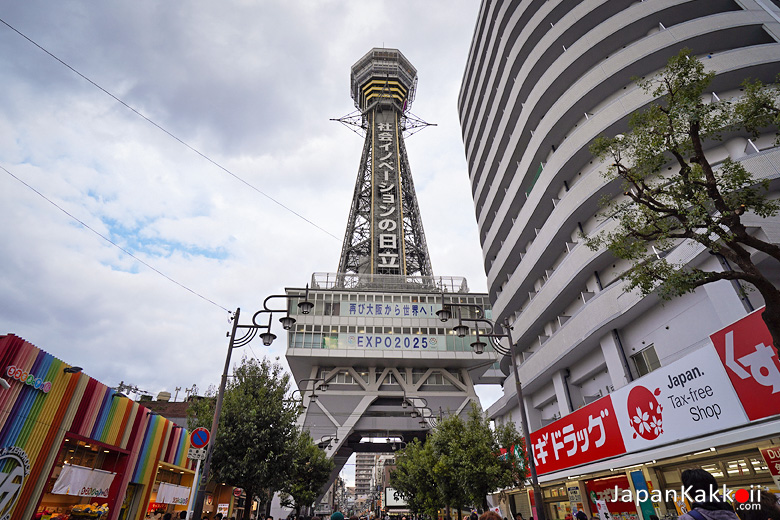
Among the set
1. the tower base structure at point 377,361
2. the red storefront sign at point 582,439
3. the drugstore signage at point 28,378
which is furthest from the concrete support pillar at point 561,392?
the tower base structure at point 377,361

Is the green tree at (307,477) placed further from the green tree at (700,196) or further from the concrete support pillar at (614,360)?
the green tree at (700,196)

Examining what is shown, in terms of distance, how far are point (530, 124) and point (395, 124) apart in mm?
82107

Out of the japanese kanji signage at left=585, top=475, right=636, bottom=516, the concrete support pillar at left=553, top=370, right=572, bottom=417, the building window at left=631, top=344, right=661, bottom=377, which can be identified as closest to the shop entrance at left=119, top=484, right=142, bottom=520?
the japanese kanji signage at left=585, top=475, right=636, bottom=516

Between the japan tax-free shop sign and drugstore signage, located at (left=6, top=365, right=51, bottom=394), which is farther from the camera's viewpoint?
drugstore signage, located at (left=6, top=365, right=51, bottom=394)

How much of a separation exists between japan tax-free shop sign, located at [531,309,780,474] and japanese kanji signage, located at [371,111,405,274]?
58.7m

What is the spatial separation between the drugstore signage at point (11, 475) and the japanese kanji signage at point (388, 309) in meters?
45.9

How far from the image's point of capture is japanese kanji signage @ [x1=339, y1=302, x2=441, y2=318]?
56969 mm

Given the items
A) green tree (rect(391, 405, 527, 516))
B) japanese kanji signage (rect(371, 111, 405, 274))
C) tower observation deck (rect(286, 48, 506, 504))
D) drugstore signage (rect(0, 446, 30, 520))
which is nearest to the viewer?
drugstore signage (rect(0, 446, 30, 520))

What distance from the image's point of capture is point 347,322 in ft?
184

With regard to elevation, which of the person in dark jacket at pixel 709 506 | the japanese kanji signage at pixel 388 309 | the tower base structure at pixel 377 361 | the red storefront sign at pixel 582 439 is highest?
the japanese kanji signage at pixel 388 309

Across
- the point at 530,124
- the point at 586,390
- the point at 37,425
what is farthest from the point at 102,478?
the point at 530,124

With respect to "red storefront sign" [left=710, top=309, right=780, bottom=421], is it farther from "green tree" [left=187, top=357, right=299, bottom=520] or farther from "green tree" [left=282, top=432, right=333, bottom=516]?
"green tree" [left=282, top=432, right=333, bottom=516]

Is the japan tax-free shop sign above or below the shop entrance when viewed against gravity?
above

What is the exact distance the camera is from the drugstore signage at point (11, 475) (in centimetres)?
1047
